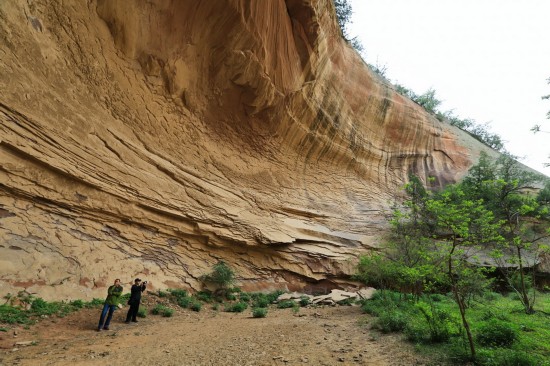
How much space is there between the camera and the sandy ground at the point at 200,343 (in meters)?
4.50

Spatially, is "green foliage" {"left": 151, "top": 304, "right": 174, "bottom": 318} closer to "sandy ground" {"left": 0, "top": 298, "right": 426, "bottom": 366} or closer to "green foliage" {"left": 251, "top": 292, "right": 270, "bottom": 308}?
"sandy ground" {"left": 0, "top": 298, "right": 426, "bottom": 366}

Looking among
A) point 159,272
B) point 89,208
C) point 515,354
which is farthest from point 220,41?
point 515,354

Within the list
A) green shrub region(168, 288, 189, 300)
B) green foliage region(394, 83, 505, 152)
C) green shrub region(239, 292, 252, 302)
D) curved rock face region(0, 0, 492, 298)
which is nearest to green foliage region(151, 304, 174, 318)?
green shrub region(168, 288, 189, 300)

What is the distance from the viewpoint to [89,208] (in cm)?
827

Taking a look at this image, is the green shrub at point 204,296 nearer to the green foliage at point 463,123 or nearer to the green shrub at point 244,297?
the green shrub at point 244,297

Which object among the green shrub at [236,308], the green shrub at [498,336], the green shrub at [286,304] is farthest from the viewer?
the green shrub at [286,304]

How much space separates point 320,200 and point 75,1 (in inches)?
509

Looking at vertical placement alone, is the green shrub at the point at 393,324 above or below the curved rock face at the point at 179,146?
below

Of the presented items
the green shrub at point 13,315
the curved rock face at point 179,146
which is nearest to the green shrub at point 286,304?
the curved rock face at point 179,146

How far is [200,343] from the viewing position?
218 inches

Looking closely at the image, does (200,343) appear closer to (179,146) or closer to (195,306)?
(195,306)

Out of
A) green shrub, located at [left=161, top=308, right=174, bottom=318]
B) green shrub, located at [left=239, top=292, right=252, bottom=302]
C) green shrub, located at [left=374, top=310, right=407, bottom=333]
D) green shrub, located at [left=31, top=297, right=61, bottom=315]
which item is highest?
green shrub, located at [left=239, top=292, right=252, bottom=302]

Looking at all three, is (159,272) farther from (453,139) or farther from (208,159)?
(453,139)

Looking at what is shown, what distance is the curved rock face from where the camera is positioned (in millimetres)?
7312
